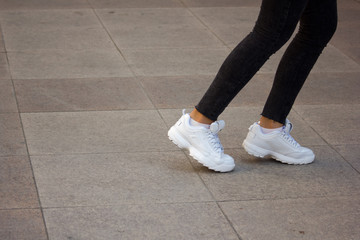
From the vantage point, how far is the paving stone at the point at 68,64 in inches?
209

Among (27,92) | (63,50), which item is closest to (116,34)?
(63,50)

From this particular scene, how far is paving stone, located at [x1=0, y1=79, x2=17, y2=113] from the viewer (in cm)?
451

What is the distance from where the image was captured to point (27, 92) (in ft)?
15.9

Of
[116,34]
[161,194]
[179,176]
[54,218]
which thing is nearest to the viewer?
[54,218]

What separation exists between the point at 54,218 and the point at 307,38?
5.17 ft

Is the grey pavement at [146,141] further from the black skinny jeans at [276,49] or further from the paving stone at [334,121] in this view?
the black skinny jeans at [276,49]

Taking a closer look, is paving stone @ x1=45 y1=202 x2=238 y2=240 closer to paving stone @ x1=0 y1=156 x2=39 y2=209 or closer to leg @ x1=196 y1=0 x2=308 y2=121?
paving stone @ x1=0 y1=156 x2=39 y2=209

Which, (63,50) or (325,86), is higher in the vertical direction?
(325,86)

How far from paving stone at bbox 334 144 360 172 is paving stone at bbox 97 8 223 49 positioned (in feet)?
8.02

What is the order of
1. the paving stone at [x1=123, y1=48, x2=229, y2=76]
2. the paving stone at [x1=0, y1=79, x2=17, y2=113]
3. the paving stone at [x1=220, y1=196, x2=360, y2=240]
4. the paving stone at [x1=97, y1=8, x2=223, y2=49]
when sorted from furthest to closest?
1. the paving stone at [x1=97, y1=8, x2=223, y2=49]
2. the paving stone at [x1=123, y1=48, x2=229, y2=76]
3. the paving stone at [x1=0, y1=79, x2=17, y2=113]
4. the paving stone at [x1=220, y1=196, x2=360, y2=240]

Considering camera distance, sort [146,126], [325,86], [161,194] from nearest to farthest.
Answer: [161,194], [146,126], [325,86]

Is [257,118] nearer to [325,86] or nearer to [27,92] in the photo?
[325,86]

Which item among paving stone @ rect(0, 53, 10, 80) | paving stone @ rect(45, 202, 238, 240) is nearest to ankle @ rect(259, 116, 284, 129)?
paving stone @ rect(45, 202, 238, 240)

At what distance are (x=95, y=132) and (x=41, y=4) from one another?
13.1 ft
